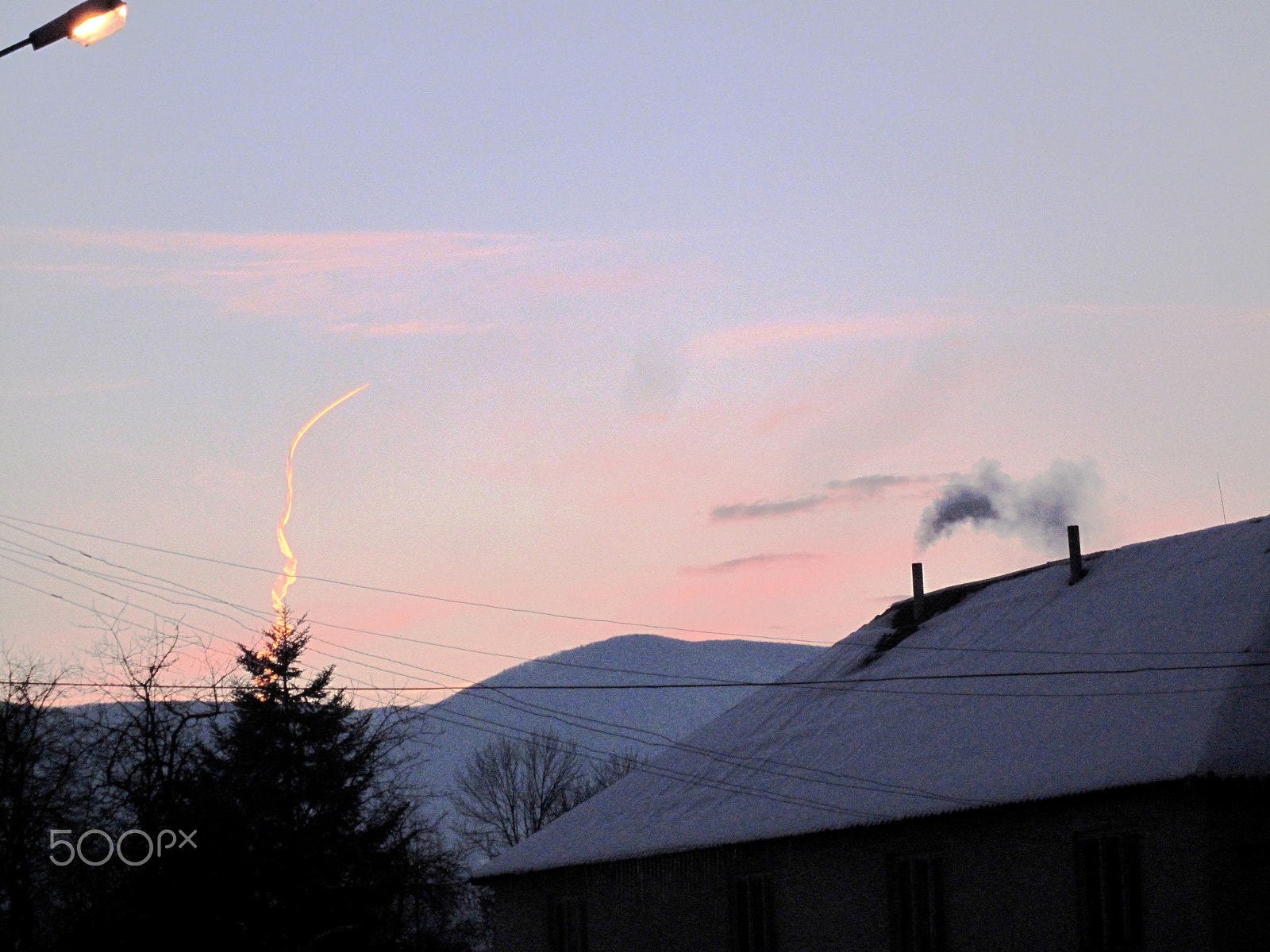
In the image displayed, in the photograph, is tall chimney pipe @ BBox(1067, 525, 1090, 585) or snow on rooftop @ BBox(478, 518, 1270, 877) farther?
tall chimney pipe @ BBox(1067, 525, 1090, 585)

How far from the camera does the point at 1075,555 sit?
90.7 ft

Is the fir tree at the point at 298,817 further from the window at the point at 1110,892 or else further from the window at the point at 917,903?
the window at the point at 1110,892

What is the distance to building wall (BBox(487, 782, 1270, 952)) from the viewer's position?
18.2 m

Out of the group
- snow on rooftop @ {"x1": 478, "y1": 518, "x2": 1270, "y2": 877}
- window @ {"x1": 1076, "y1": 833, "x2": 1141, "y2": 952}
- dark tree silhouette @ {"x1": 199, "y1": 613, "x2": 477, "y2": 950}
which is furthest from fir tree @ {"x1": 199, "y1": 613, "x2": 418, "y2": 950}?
window @ {"x1": 1076, "y1": 833, "x2": 1141, "y2": 952}

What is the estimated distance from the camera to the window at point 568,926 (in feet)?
96.4

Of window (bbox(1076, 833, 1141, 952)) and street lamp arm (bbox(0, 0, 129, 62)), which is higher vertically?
street lamp arm (bbox(0, 0, 129, 62))

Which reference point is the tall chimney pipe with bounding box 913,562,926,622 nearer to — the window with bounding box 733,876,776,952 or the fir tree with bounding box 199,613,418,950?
the window with bounding box 733,876,776,952

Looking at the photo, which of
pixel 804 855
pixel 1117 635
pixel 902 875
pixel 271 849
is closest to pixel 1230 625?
pixel 1117 635

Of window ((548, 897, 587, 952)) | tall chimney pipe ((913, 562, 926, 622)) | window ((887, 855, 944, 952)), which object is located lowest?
window ((548, 897, 587, 952))

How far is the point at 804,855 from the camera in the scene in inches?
953

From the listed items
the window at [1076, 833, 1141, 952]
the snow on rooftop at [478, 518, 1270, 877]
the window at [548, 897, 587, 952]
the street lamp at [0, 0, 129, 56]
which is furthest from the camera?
the window at [548, 897, 587, 952]

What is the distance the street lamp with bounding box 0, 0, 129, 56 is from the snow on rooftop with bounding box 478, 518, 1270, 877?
15.3 m

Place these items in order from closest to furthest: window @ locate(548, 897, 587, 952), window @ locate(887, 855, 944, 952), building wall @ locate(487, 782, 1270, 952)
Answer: building wall @ locate(487, 782, 1270, 952), window @ locate(887, 855, 944, 952), window @ locate(548, 897, 587, 952)

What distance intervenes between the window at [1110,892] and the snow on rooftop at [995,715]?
898 millimetres
